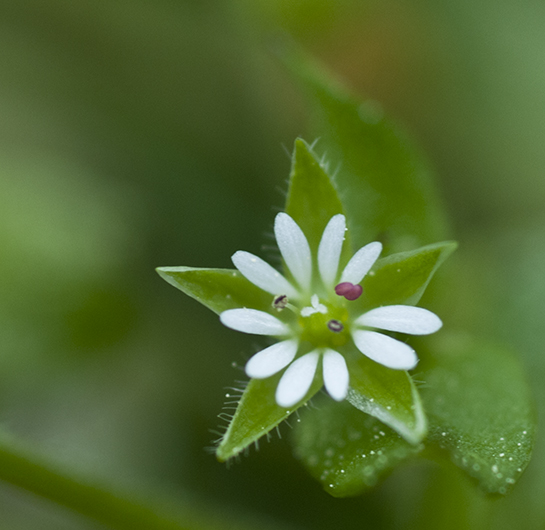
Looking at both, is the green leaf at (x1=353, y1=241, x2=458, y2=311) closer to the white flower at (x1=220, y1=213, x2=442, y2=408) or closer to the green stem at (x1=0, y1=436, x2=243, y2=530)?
the white flower at (x1=220, y1=213, x2=442, y2=408)

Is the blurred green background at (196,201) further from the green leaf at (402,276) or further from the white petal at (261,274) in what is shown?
the white petal at (261,274)

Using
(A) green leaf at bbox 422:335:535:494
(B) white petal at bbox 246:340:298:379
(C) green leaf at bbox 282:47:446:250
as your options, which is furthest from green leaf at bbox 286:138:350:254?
(A) green leaf at bbox 422:335:535:494

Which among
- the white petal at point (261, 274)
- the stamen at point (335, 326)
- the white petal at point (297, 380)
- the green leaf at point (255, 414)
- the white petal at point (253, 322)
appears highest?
the white petal at point (261, 274)

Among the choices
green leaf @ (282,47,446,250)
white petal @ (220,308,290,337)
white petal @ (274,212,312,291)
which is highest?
green leaf @ (282,47,446,250)

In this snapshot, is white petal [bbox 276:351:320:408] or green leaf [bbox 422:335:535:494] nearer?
white petal [bbox 276:351:320:408]

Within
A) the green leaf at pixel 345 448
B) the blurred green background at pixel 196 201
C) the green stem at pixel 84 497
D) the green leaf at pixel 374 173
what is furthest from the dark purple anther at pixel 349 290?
the green stem at pixel 84 497

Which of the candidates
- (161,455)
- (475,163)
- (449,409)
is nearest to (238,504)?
(161,455)
